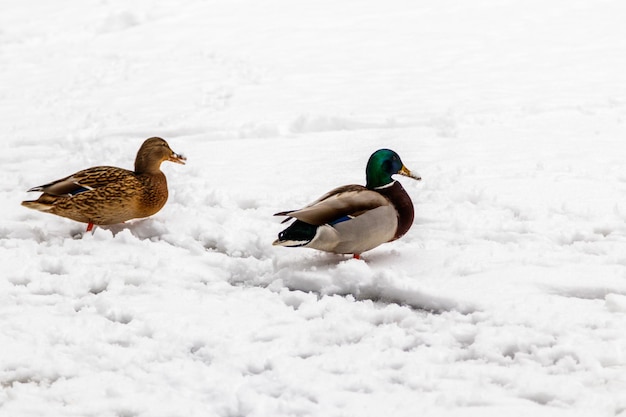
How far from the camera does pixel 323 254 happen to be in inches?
203

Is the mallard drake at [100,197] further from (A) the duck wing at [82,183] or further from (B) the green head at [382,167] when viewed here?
(B) the green head at [382,167]

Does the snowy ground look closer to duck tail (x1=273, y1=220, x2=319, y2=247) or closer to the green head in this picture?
duck tail (x1=273, y1=220, x2=319, y2=247)

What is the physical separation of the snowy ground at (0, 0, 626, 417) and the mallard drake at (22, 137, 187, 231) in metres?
0.16

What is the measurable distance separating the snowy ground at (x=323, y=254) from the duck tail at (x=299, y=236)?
7.7 inches

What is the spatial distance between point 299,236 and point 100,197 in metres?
1.43

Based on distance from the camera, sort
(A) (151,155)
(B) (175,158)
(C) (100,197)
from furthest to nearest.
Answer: (B) (175,158) → (A) (151,155) → (C) (100,197)

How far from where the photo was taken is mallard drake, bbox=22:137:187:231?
534 cm

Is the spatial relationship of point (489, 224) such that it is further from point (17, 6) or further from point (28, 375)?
point (17, 6)

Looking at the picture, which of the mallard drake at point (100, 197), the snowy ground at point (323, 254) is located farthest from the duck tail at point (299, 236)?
the mallard drake at point (100, 197)

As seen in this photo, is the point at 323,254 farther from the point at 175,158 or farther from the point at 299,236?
the point at 175,158

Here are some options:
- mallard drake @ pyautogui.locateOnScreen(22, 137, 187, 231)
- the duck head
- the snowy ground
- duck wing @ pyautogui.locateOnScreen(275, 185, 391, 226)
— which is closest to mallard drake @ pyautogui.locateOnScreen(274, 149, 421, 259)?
duck wing @ pyautogui.locateOnScreen(275, 185, 391, 226)

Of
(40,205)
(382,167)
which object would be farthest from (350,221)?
(40,205)

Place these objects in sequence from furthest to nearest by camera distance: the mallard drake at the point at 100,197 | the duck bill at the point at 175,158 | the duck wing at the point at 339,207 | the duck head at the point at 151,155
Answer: the duck bill at the point at 175,158 → the duck head at the point at 151,155 → the mallard drake at the point at 100,197 → the duck wing at the point at 339,207

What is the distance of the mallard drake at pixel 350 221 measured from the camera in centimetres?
473
